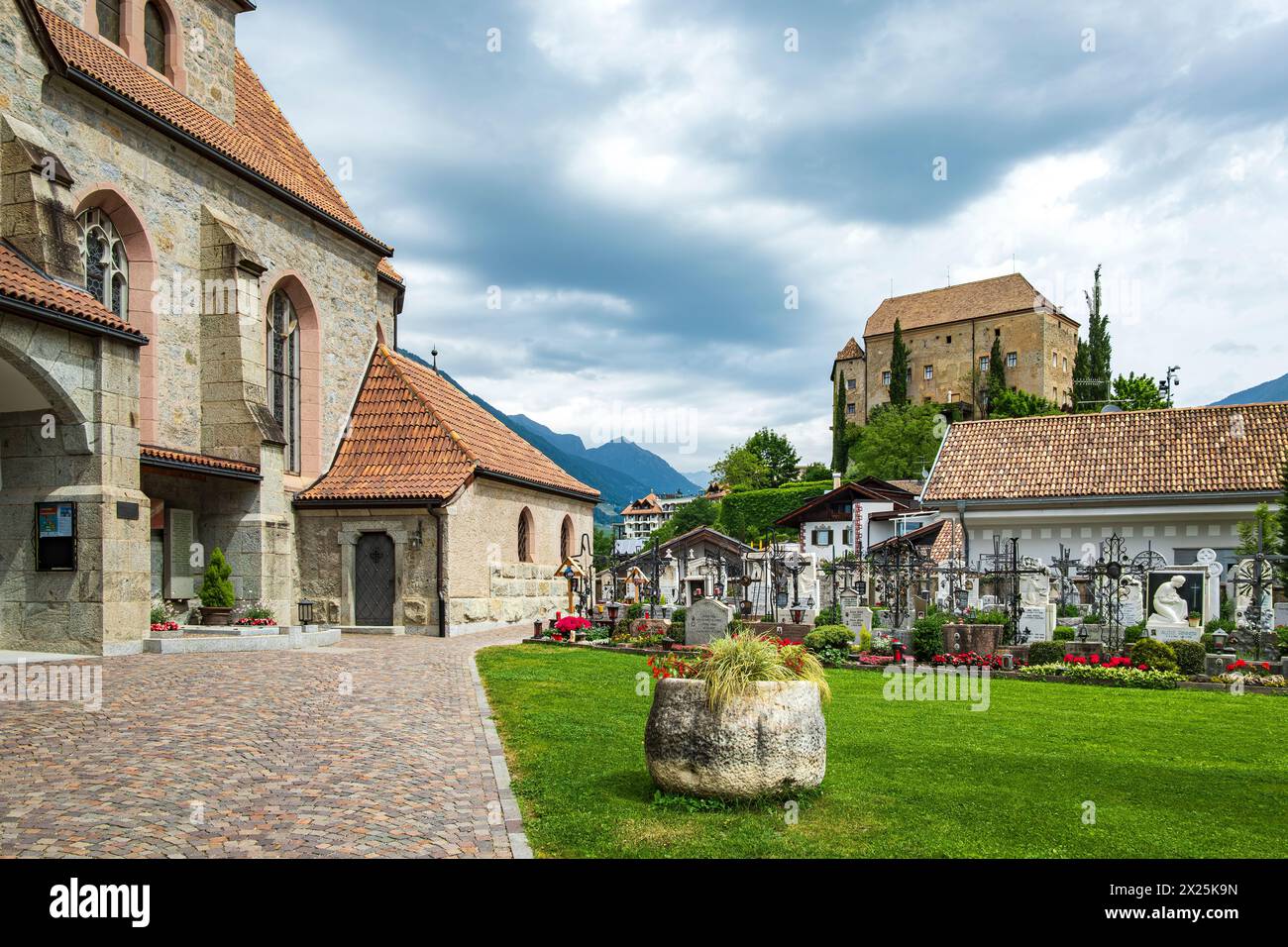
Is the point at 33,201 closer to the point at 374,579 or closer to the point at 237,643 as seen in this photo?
the point at 237,643

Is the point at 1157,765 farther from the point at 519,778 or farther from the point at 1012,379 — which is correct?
the point at 1012,379

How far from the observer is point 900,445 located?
287 feet

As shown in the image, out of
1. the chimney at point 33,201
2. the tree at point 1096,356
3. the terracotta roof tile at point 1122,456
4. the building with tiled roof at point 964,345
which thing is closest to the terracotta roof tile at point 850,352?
the building with tiled roof at point 964,345

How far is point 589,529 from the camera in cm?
3647

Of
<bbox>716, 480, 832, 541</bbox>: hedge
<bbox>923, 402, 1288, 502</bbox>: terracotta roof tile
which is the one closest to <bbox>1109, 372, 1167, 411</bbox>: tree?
<bbox>716, 480, 832, 541</bbox>: hedge

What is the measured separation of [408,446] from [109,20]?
1238 centimetres

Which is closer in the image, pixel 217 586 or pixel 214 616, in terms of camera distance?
pixel 214 616

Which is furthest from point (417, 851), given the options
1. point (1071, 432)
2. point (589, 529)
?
point (1071, 432)

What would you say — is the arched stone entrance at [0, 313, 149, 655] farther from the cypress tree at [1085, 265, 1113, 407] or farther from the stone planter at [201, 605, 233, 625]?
the cypress tree at [1085, 265, 1113, 407]

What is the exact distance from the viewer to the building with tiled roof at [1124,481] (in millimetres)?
30234

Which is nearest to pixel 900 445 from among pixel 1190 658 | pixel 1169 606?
pixel 1169 606

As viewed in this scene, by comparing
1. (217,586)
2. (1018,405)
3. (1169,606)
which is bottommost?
(1169,606)

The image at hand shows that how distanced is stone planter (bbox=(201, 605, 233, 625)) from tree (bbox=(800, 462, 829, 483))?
79.8 metres

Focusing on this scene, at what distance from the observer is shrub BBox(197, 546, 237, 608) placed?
1980cm
